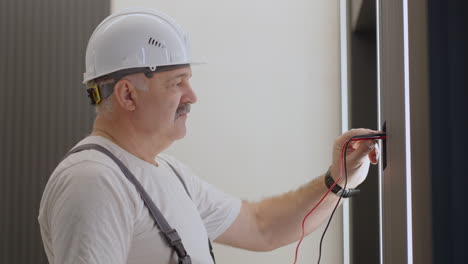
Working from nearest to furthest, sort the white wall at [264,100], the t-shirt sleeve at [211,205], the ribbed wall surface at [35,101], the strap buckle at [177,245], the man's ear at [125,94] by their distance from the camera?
the strap buckle at [177,245] < the man's ear at [125,94] < the t-shirt sleeve at [211,205] < the white wall at [264,100] < the ribbed wall surface at [35,101]

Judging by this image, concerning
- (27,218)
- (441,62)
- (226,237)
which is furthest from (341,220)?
(441,62)

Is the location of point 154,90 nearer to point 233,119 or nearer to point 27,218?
point 233,119

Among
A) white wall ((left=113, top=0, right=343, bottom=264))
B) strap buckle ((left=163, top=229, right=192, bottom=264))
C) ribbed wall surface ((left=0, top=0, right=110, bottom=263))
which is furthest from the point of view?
ribbed wall surface ((left=0, top=0, right=110, bottom=263))

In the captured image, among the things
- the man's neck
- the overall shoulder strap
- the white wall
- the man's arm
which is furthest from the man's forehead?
the white wall

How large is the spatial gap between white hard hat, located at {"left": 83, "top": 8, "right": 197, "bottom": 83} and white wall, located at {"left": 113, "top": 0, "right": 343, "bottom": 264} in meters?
1.66

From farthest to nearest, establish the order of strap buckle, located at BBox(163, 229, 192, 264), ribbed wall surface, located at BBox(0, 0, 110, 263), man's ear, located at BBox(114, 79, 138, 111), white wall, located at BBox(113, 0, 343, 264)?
ribbed wall surface, located at BBox(0, 0, 110, 263), white wall, located at BBox(113, 0, 343, 264), man's ear, located at BBox(114, 79, 138, 111), strap buckle, located at BBox(163, 229, 192, 264)

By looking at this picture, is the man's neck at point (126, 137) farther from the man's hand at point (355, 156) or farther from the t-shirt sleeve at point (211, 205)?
the man's hand at point (355, 156)

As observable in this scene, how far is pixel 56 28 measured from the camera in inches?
141

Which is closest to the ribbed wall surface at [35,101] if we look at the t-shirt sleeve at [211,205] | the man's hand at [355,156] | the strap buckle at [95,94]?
the t-shirt sleeve at [211,205]

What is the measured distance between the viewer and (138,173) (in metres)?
1.61

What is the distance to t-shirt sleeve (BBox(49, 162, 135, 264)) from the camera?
1.35 meters

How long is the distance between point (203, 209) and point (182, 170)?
15 cm

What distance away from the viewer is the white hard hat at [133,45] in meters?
1.66

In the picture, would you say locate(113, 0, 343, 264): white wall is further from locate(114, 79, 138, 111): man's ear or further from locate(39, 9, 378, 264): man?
locate(114, 79, 138, 111): man's ear
